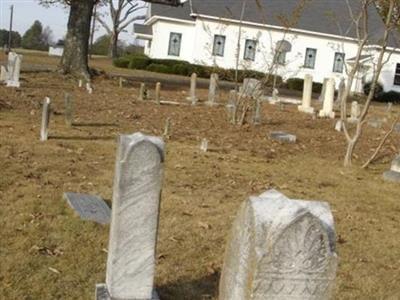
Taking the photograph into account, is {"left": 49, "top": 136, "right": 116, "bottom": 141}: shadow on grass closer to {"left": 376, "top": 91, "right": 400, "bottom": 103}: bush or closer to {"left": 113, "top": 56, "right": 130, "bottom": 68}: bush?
{"left": 376, "top": 91, "right": 400, "bottom": 103}: bush

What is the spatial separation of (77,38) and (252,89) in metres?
10.9

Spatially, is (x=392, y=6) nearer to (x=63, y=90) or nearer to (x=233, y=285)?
(x=233, y=285)

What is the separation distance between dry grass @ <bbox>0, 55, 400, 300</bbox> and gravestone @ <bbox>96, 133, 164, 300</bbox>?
389 mm

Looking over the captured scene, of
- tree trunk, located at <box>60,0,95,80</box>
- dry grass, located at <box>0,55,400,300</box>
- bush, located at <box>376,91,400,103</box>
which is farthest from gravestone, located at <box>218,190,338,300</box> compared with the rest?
bush, located at <box>376,91,400,103</box>

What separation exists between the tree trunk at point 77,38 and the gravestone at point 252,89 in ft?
32.1

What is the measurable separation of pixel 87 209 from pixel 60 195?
0.84 meters

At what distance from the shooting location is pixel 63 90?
20141 mm

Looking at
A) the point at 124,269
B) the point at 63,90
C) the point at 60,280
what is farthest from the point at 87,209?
the point at 63,90

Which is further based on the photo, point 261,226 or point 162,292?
point 162,292

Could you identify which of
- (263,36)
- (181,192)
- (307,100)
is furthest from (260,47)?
(181,192)

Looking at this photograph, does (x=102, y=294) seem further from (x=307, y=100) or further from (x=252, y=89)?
(x=307, y=100)

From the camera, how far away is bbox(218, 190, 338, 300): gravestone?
2.88 meters

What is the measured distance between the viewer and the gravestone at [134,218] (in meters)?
4.79

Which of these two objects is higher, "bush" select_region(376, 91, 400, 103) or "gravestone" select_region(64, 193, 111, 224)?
"bush" select_region(376, 91, 400, 103)
